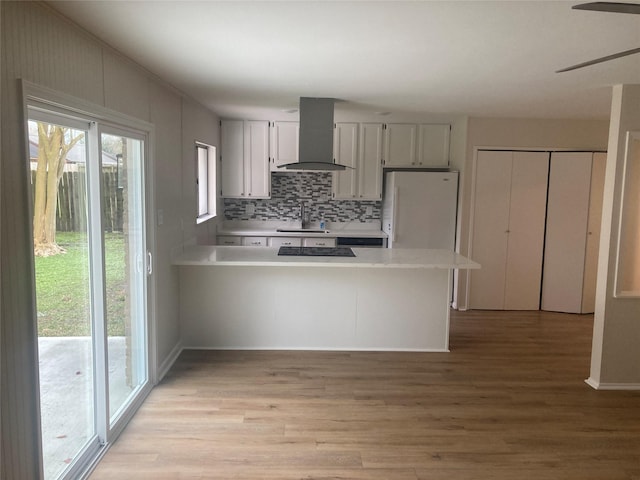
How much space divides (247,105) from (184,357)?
245cm

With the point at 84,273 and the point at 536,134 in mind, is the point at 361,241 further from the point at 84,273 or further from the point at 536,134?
the point at 84,273

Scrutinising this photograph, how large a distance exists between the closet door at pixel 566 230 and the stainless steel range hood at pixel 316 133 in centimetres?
283

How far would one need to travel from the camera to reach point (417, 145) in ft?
18.8

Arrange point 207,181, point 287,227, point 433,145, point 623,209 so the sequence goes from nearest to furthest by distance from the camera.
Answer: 1. point 623,209
2. point 207,181
3. point 433,145
4. point 287,227

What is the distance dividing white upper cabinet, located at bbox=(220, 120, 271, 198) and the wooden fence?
3.03 meters

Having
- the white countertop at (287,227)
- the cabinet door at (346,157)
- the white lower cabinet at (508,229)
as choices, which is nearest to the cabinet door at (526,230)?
the white lower cabinet at (508,229)

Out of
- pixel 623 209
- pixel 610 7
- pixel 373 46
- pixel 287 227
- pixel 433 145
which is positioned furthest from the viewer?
pixel 287 227

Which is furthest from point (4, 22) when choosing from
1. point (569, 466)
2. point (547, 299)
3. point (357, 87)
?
point (547, 299)

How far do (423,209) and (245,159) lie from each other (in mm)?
2269

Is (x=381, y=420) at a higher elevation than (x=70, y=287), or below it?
below

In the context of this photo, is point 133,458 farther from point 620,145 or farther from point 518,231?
point 518,231

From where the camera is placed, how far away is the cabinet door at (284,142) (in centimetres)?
576

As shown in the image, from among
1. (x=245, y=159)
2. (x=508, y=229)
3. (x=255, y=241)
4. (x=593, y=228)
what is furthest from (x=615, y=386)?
(x=245, y=159)

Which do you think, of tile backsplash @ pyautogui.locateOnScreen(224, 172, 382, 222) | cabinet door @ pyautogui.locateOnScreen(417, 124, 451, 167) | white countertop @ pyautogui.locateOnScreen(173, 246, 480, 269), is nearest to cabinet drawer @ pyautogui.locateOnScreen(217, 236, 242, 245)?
tile backsplash @ pyautogui.locateOnScreen(224, 172, 382, 222)
